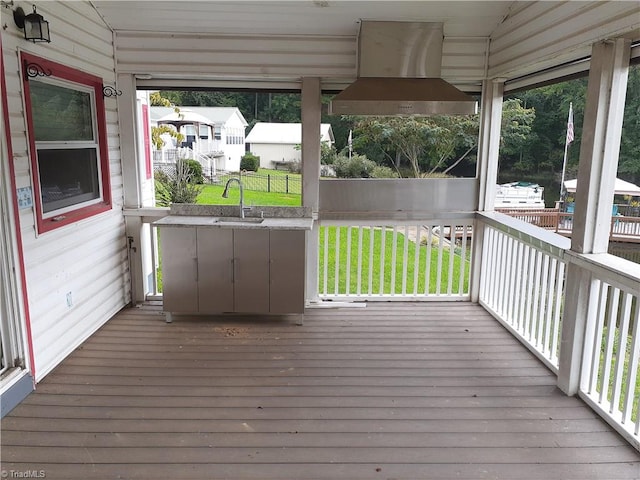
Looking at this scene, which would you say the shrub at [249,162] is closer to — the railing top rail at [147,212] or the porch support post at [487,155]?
the railing top rail at [147,212]

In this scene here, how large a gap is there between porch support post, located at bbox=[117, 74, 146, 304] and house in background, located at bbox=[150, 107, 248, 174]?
54cm

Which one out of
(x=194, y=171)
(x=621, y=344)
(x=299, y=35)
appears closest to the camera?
(x=621, y=344)

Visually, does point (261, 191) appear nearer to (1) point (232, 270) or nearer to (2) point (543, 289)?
(1) point (232, 270)

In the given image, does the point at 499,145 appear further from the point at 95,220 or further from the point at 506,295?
the point at 95,220

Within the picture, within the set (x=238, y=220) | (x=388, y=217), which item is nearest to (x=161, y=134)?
(x=238, y=220)

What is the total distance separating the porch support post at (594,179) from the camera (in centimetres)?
275

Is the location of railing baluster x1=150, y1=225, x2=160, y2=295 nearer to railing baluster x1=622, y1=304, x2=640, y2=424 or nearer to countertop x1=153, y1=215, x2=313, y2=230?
countertop x1=153, y1=215, x2=313, y2=230

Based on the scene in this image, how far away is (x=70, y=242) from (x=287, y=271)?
5.67 ft

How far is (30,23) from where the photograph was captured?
2.93 m

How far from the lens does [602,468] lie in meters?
2.39

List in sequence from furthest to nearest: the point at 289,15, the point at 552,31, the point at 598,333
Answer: the point at 289,15
the point at 552,31
the point at 598,333

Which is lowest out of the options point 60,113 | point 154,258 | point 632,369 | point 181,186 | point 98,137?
point 632,369

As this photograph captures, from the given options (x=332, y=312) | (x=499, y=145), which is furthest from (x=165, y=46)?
(x=499, y=145)

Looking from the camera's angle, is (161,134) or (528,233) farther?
(161,134)
